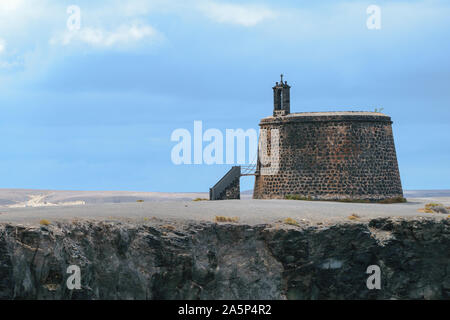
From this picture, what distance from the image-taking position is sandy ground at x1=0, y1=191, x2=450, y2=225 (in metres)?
29.2

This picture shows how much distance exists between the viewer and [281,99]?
159 feet

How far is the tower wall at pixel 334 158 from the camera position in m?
46.1

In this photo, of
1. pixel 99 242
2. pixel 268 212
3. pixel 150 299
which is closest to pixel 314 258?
pixel 268 212

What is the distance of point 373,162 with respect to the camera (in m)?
46.8

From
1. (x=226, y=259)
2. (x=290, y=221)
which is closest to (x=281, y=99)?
(x=290, y=221)

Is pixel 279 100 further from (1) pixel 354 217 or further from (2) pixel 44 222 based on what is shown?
(2) pixel 44 222

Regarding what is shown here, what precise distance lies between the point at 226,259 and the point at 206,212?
14.2 ft

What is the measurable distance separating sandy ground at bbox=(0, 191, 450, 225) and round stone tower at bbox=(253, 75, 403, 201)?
5636 millimetres

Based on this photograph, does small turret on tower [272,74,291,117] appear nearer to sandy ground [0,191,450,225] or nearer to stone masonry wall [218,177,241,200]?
stone masonry wall [218,177,241,200]

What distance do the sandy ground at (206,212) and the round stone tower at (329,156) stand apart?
18.5ft

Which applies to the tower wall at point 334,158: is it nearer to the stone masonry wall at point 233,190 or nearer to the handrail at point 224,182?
the stone masonry wall at point 233,190
